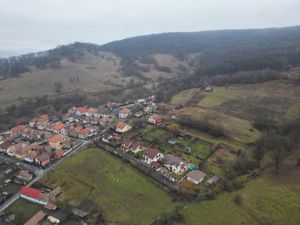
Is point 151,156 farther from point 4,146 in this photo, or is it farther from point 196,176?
point 4,146

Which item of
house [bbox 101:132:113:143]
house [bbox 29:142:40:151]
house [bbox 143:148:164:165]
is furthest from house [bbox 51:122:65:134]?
house [bbox 143:148:164:165]

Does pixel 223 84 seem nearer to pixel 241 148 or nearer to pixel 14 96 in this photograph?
pixel 241 148

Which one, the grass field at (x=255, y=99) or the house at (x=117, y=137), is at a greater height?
the house at (x=117, y=137)

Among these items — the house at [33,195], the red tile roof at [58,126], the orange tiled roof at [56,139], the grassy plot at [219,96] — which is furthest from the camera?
the grassy plot at [219,96]

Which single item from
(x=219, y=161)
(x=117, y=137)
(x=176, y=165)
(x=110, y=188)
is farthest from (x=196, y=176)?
(x=117, y=137)

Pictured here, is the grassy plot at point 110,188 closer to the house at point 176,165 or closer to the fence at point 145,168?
the fence at point 145,168

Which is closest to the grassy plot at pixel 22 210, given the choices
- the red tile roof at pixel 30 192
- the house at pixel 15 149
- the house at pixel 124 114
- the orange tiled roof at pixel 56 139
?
the red tile roof at pixel 30 192
